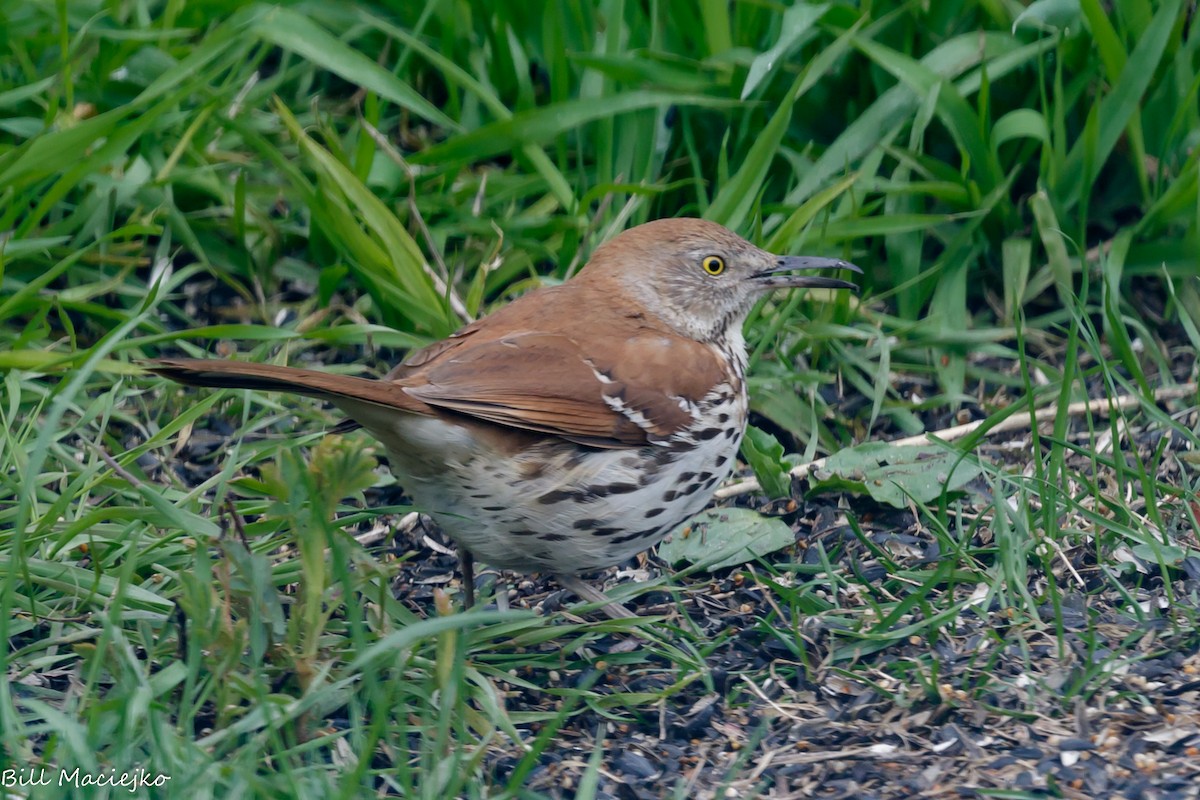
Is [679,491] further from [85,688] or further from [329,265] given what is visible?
[329,265]

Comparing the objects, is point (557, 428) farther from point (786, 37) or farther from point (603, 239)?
point (786, 37)

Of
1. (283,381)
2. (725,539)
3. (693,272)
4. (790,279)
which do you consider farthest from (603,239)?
(283,381)

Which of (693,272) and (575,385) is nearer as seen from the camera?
(575,385)

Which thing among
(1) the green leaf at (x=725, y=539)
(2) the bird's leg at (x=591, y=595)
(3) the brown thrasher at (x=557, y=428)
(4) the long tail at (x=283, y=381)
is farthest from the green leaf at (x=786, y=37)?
(4) the long tail at (x=283, y=381)

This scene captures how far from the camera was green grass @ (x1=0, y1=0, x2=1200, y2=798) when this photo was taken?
11.1ft

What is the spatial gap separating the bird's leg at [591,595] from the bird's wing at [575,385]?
397 millimetres

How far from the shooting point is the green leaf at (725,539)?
3830 mm

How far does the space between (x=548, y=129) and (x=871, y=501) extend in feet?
5.33

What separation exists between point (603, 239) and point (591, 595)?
58.8 inches

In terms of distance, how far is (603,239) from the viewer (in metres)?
4.77

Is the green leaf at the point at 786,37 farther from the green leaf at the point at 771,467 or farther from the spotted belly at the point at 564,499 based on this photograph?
the spotted belly at the point at 564,499

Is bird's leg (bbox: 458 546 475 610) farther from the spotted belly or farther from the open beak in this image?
the open beak

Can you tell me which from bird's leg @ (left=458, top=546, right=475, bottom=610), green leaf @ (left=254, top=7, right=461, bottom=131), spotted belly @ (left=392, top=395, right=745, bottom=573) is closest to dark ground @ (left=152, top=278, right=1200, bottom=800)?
bird's leg @ (left=458, top=546, right=475, bottom=610)

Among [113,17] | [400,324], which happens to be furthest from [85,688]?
[113,17]
